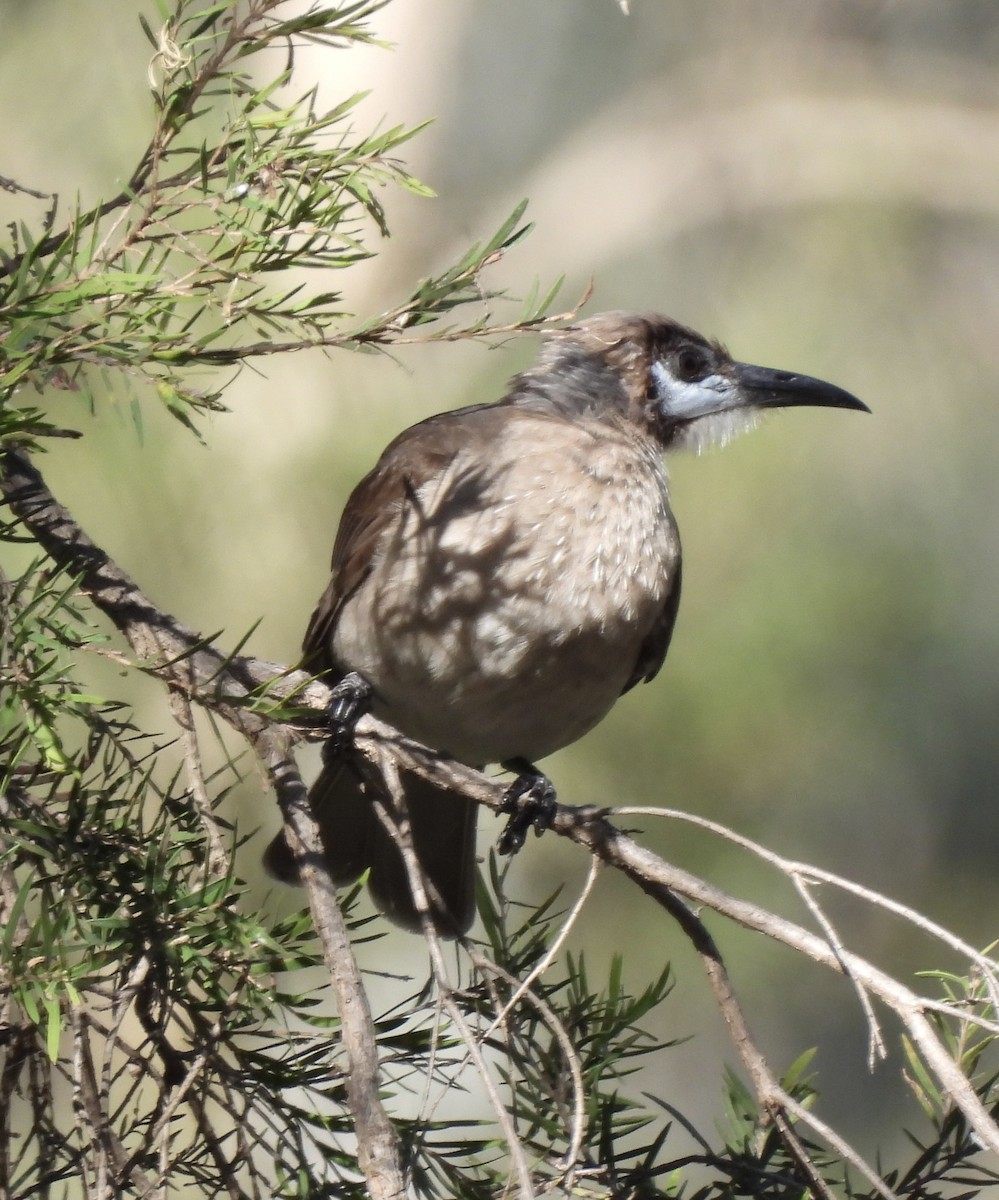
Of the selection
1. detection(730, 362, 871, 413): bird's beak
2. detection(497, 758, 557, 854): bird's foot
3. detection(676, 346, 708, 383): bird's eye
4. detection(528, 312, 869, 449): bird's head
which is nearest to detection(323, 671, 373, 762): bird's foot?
detection(497, 758, 557, 854): bird's foot

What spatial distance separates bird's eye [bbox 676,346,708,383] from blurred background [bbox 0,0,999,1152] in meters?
0.90

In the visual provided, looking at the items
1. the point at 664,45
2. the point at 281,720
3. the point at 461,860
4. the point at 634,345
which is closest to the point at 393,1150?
the point at 281,720

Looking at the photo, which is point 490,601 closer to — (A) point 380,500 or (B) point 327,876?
(A) point 380,500

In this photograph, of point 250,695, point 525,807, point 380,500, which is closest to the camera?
point 250,695

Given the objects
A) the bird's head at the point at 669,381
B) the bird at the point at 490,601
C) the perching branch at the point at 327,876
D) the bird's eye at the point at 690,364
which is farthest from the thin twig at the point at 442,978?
the bird's eye at the point at 690,364

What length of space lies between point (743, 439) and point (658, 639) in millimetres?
2278

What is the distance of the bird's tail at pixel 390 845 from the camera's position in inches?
115

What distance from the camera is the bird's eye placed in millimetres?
3436

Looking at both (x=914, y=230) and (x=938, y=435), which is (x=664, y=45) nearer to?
(x=914, y=230)

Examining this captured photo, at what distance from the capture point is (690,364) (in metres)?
3.46

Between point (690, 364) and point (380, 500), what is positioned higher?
point (690, 364)

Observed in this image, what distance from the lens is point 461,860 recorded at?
3.19 m

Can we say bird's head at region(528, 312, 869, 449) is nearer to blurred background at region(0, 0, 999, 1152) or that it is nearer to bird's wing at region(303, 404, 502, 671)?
bird's wing at region(303, 404, 502, 671)

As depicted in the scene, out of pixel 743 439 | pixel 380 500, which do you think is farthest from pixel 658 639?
pixel 743 439
